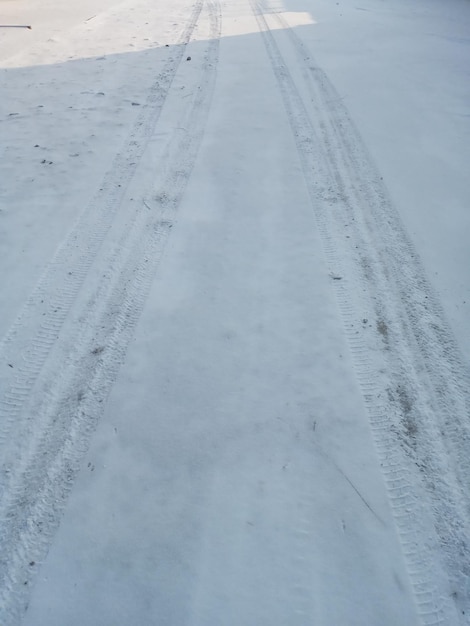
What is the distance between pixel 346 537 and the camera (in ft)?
7.22

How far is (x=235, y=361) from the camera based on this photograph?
3004mm

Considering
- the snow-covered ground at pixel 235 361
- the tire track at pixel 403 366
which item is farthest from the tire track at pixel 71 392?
the tire track at pixel 403 366

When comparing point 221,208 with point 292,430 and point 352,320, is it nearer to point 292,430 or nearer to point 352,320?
point 352,320

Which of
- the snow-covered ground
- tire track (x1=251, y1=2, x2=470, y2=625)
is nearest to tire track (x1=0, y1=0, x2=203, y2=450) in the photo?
the snow-covered ground

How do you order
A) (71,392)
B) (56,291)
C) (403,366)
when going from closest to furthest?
(71,392) → (403,366) → (56,291)

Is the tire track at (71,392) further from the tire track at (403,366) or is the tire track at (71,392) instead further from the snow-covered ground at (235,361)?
the tire track at (403,366)

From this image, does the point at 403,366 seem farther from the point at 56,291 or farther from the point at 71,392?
the point at 56,291

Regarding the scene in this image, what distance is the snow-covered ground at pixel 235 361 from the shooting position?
Result: 2086 millimetres

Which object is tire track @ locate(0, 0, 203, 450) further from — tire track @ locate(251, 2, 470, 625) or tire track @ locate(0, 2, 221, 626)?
tire track @ locate(251, 2, 470, 625)

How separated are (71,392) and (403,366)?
2.13 metres

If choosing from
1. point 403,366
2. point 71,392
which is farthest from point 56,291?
point 403,366

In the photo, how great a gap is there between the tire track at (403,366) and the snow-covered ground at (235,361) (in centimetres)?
1

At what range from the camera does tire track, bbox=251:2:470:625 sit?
2.17 meters

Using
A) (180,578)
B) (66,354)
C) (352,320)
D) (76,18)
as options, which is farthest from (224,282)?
(76,18)
